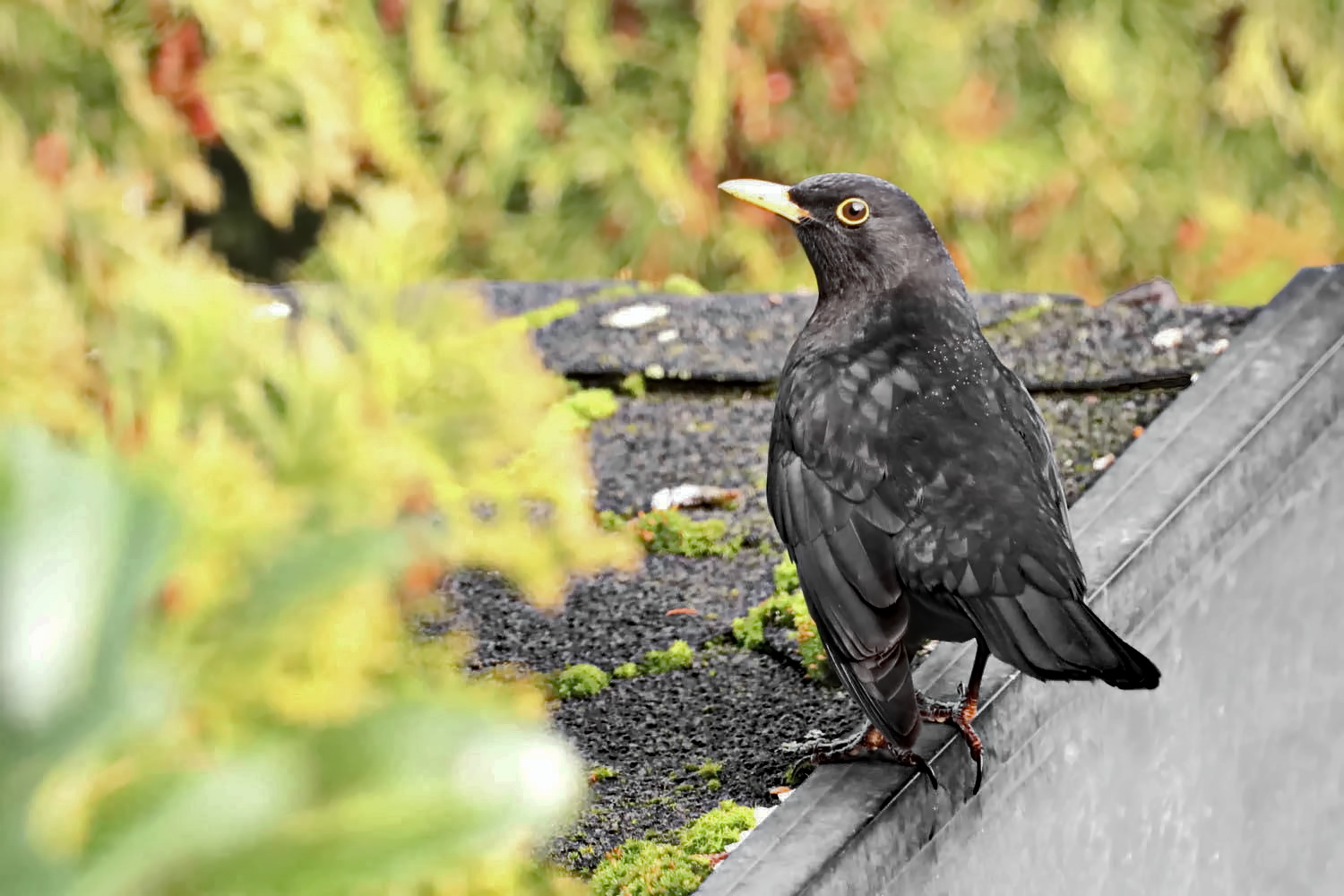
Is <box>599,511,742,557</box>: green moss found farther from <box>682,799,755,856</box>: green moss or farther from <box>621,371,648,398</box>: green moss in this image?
<box>682,799,755,856</box>: green moss

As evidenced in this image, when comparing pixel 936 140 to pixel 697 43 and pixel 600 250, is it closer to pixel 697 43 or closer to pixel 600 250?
pixel 697 43

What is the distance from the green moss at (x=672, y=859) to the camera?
178 centimetres

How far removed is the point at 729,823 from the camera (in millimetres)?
1886

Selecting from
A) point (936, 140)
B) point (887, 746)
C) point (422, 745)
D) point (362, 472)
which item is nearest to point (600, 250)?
point (936, 140)

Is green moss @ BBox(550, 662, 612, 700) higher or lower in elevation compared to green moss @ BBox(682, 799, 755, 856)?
lower

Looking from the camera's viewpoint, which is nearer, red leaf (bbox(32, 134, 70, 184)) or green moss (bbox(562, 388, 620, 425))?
red leaf (bbox(32, 134, 70, 184))

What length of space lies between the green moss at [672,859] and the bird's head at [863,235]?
690 millimetres

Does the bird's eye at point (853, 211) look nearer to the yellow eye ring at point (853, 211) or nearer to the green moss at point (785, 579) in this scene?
the yellow eye ring at point (853, 211)

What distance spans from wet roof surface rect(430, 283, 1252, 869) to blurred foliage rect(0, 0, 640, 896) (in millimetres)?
191

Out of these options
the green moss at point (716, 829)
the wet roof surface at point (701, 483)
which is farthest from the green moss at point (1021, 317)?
the green moss at point (716, 829)

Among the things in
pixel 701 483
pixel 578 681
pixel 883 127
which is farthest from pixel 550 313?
pixel 883 127

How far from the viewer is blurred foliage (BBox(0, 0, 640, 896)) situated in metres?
0.26

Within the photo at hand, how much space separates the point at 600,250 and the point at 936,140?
1245mm

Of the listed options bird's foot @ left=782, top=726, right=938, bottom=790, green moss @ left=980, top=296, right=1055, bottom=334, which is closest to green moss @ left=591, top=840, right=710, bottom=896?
bird's foot @ left=782, top=726, right=938, bottom=790
